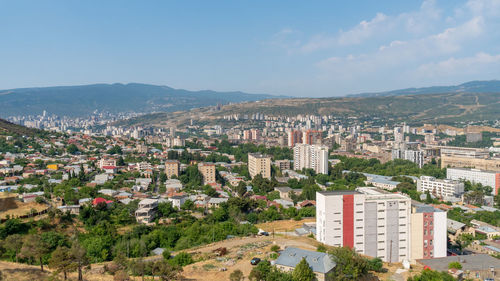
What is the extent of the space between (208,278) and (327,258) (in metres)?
2.77

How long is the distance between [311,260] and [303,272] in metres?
0.76

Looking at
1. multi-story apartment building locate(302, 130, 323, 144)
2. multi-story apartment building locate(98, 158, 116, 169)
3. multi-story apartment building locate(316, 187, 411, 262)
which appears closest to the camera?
multi-story apartment building locate(316, 187, 411, 262)

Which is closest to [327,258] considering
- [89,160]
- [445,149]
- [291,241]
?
[291,241]

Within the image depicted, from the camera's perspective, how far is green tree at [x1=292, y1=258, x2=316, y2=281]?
318 inches

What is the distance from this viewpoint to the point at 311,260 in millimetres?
8812

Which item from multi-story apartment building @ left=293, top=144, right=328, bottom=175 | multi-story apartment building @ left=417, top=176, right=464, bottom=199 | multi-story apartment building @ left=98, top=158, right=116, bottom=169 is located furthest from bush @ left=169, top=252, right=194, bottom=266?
multi-story apartment building @ left=293, top=144, right=328, bottom=175

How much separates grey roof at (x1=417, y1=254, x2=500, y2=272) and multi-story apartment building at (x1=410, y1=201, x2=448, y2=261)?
0.73 metres

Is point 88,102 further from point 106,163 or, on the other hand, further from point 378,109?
point 106,163

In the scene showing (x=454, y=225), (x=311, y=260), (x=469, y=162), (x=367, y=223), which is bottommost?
(x=454, y=225)

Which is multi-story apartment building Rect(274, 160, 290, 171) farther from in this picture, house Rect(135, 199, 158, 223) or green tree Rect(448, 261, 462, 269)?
green tree Rect(448, 261, 462, 269)

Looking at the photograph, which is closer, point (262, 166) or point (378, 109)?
point (262, 166)

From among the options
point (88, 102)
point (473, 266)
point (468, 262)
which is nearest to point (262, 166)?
point (468, 262)

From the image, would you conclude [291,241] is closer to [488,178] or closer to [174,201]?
[174,201]

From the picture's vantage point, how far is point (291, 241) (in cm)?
1145
